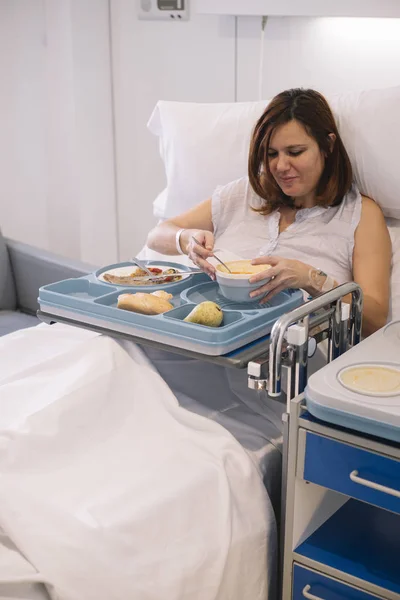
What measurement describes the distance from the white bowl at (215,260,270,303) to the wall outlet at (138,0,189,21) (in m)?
1.44

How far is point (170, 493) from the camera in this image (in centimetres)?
142

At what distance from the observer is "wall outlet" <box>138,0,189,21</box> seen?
9.09ft

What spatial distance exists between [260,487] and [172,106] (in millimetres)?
1371

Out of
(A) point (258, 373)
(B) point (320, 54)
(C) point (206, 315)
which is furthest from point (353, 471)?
(B) point (320, 54)

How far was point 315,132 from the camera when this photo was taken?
1979mm

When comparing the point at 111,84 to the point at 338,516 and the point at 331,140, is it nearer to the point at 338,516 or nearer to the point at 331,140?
the point at 331,140

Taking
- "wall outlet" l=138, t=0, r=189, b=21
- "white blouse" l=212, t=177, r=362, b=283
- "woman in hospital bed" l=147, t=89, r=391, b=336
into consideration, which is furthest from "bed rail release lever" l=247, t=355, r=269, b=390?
"wall outlet" l=138, t=0, r=189, b=21

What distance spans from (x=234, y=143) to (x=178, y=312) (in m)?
0.85

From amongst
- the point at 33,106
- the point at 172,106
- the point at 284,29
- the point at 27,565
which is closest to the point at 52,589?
the point at 27,565

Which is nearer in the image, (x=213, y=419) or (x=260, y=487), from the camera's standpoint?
(x=260, y=487)

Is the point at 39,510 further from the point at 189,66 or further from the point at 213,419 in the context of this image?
the point at 189,66

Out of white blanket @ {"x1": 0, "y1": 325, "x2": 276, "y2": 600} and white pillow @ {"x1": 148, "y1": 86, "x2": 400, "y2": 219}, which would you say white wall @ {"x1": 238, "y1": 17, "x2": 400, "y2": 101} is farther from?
white blanket @ {"x1": 0, "y1": 325, "x2": 276, "y2": 600}

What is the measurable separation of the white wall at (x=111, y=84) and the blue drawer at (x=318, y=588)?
1532 millimetres

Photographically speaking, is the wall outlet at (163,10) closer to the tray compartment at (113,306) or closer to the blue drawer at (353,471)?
the tray compartment at (113,306)
